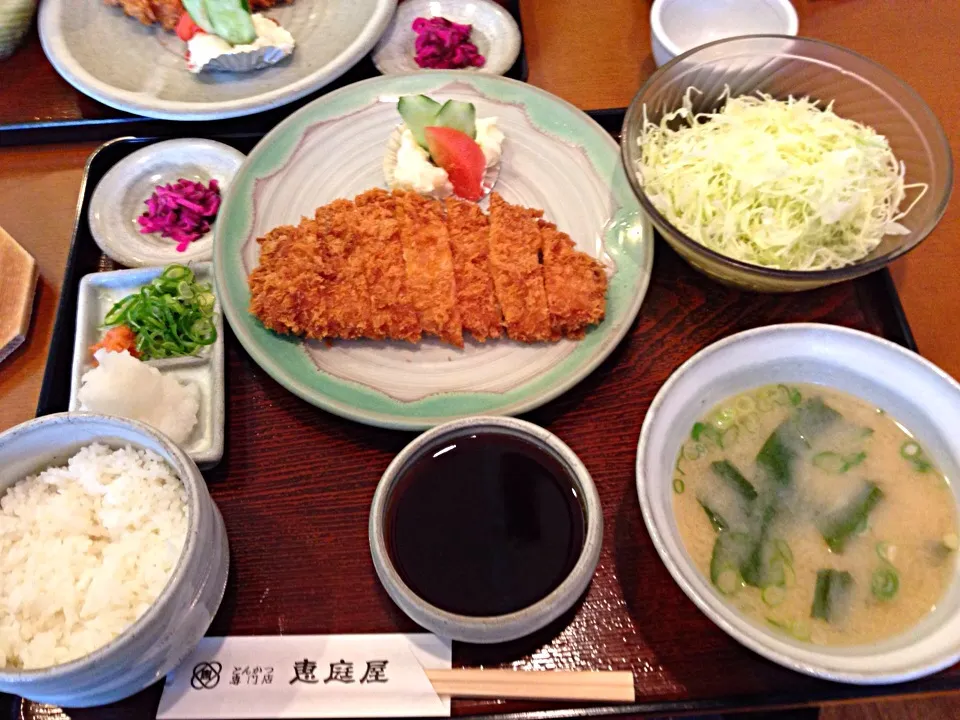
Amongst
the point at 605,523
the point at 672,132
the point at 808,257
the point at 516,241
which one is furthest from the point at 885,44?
the point at 605,523

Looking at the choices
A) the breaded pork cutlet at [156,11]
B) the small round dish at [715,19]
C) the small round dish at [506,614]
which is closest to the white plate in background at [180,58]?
the breaded pork cutlet at [156,11]

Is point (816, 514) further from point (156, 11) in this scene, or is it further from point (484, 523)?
point (156, 11)

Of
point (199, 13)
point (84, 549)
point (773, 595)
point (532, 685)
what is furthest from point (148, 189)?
point (773, 595)

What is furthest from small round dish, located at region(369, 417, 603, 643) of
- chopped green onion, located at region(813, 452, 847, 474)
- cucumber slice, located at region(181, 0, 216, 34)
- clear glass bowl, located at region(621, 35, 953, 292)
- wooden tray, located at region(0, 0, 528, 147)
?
cucumber slice, located at region(181, 0, 216, 34)

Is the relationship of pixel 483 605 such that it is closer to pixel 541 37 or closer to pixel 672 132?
pixel 672 132

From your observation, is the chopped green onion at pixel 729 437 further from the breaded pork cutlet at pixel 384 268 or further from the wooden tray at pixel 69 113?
the wooden tray at pixel 69 113

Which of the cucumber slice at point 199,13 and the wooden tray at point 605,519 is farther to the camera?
the cucumber slice at point 199,13

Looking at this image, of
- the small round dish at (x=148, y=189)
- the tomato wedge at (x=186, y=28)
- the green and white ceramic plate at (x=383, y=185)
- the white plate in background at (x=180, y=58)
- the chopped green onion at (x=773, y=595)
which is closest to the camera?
the chopped green onion at (x=773, y=595)
